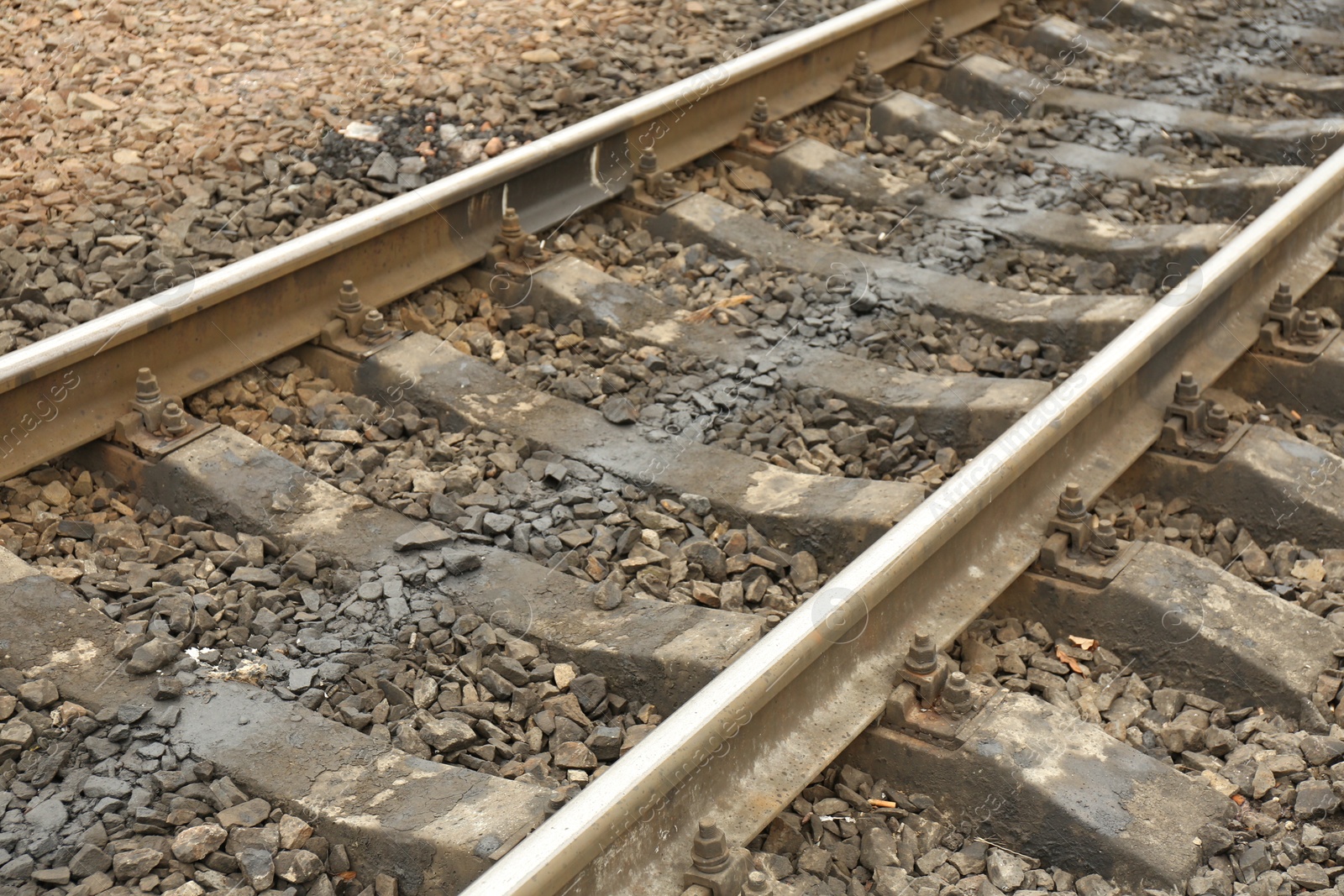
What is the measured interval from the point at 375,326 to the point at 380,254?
1.18ft

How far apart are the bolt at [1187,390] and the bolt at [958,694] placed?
5.38ft

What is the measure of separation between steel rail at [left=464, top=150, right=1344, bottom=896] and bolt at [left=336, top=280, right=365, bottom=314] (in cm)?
218

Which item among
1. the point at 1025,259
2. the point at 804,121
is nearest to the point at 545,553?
the point at 1025,259

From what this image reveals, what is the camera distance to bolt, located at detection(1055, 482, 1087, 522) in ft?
14.0

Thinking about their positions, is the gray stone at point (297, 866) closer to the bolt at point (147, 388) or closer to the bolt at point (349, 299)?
the bolt at point (147, 388)

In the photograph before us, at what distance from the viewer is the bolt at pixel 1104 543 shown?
4250 mm

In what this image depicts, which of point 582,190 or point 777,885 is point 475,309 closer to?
point 582,190

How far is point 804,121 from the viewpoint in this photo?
7.27m

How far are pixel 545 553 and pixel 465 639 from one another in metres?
0.47

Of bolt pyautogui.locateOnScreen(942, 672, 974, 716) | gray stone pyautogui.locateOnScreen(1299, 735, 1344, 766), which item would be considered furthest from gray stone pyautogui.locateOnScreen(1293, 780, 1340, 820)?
bolt pyautogui.locateOnScreen(942, 672, 974, 716)

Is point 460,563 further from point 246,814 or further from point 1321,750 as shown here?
point 1321,750

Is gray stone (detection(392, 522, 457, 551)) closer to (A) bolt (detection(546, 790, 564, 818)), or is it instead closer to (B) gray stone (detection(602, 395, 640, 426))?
(B) gray stone (detection(602, 395, 640, 426))

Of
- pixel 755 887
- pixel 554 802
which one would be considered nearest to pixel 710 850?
pixel 755 887

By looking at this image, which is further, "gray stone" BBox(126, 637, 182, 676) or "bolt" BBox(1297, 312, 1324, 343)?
"bolt" BBox(1297, 312, 1324, 343)
